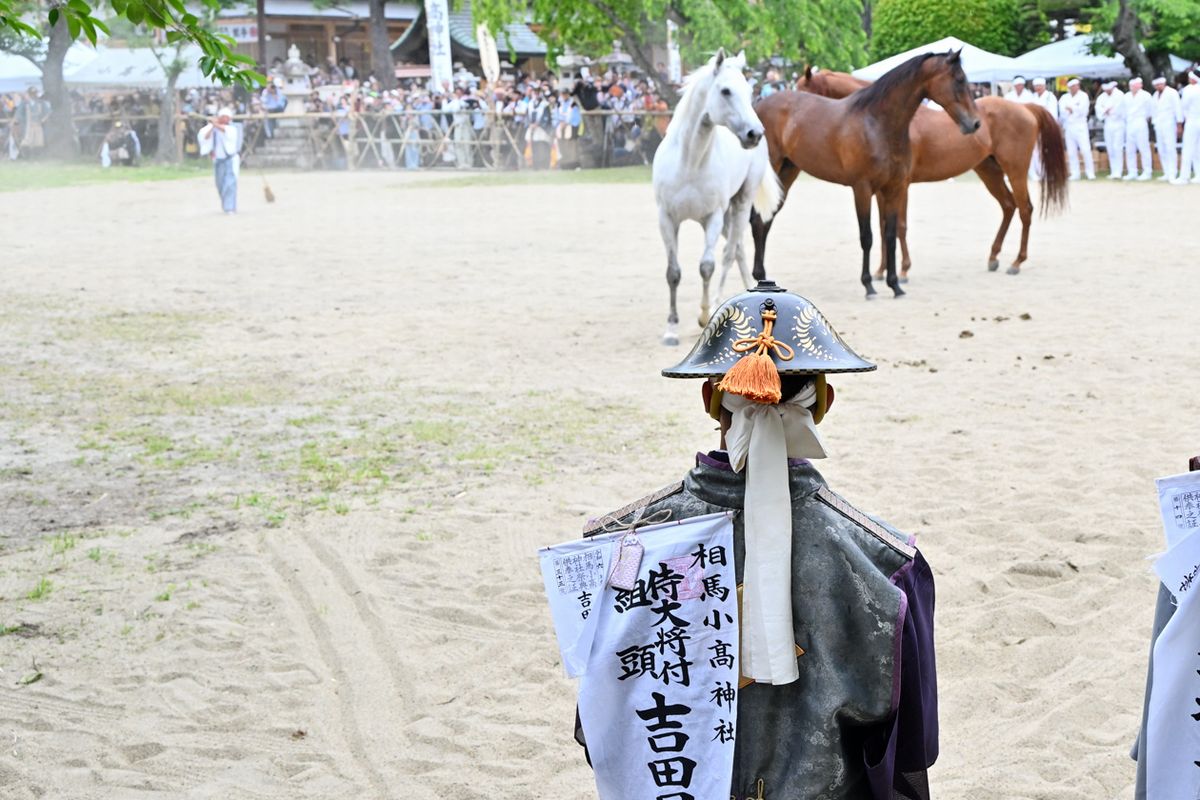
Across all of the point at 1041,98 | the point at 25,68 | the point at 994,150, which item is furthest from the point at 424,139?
the point at 994,150

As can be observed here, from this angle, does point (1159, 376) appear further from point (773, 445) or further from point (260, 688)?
point (773, 445)

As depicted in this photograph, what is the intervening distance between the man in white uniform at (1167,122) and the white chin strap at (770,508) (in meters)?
23.9

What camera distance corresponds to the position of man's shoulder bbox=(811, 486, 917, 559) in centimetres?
248

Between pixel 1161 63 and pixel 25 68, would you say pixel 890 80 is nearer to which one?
pixel 1161 63

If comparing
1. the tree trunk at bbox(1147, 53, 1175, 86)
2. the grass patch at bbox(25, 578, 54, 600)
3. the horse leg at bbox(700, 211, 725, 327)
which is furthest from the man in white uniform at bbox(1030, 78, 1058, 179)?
the grass patch at bbox(25, 578, 54, 600)

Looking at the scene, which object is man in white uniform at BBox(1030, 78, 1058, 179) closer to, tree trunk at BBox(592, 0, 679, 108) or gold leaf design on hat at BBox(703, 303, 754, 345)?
tree trunk at BBox(592, 0, 679, 108)

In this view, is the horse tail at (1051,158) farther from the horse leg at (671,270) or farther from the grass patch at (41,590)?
the grass patch at (41,590)

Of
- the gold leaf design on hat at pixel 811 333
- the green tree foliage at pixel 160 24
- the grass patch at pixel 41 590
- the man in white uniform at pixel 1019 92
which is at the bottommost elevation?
the grass patch at pixel 41 590

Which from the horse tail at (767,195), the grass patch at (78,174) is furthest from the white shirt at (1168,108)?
the grass patch at (78,174)

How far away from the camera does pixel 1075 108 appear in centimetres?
2541

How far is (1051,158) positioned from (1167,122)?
1141 centimetres

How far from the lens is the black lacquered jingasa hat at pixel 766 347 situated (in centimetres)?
232

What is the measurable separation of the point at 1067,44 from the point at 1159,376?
24.7 metres

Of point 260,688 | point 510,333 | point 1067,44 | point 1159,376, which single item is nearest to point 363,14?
point 1067,44
